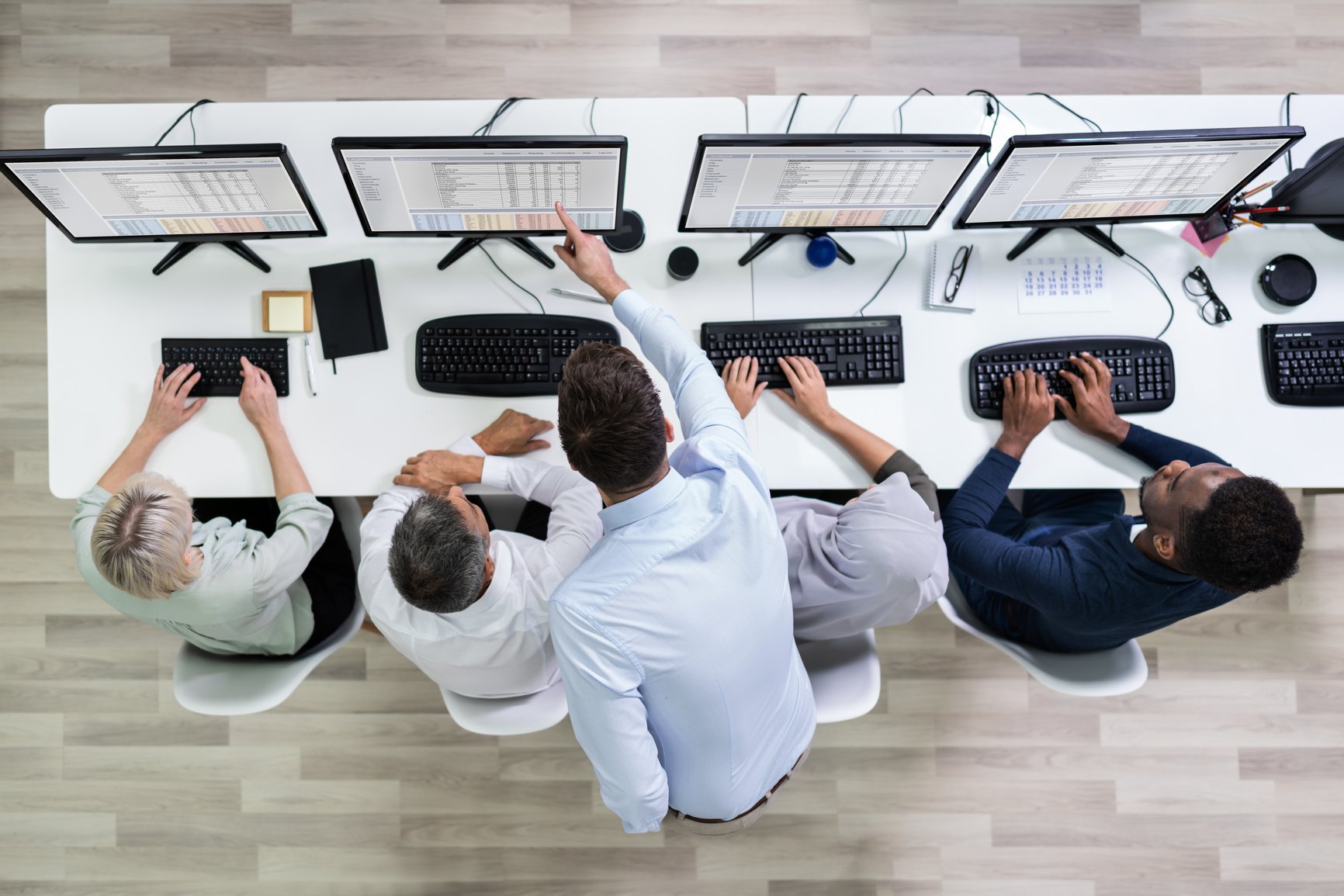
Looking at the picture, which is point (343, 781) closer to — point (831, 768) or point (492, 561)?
point (492, 561)

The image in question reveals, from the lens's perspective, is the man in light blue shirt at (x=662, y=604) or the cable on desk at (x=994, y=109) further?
the cable on desk at (x=994, y=109)

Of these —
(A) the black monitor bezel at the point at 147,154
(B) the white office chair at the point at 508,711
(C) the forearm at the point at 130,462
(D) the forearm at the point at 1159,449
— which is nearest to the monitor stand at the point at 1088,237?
(D) the forearm at the point at 1159,449

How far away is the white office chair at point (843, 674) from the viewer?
1.91 meters

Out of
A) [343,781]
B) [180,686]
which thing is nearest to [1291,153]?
[180,686]

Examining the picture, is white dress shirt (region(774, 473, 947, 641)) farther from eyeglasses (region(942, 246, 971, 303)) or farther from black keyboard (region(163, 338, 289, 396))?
black keyboard (region(163, 338, 289, 396))

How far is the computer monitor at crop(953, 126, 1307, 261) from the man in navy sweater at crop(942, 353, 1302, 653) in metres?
0.36

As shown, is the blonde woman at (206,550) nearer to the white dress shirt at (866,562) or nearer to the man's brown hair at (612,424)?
the man's brown hair at (612,424)

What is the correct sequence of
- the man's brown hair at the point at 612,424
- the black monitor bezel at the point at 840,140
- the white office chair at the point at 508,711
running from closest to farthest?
the man's brown hair at the point at 612,424
the black monitor bezel at the point at 840,140
the white office chair at the point at 508,711

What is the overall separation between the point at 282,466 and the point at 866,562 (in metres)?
1.38

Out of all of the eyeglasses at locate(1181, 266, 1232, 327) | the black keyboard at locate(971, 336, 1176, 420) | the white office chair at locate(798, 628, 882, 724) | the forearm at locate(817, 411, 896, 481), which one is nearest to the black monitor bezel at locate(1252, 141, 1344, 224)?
the eyeglasses at locate(1181, 266, 1232, 327)

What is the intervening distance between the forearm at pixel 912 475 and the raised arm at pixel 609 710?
0.83 m

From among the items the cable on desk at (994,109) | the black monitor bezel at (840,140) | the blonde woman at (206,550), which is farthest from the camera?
the cable on desk at (994,109)

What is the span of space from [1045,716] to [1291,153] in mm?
1749

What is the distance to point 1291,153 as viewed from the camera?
208 cm
